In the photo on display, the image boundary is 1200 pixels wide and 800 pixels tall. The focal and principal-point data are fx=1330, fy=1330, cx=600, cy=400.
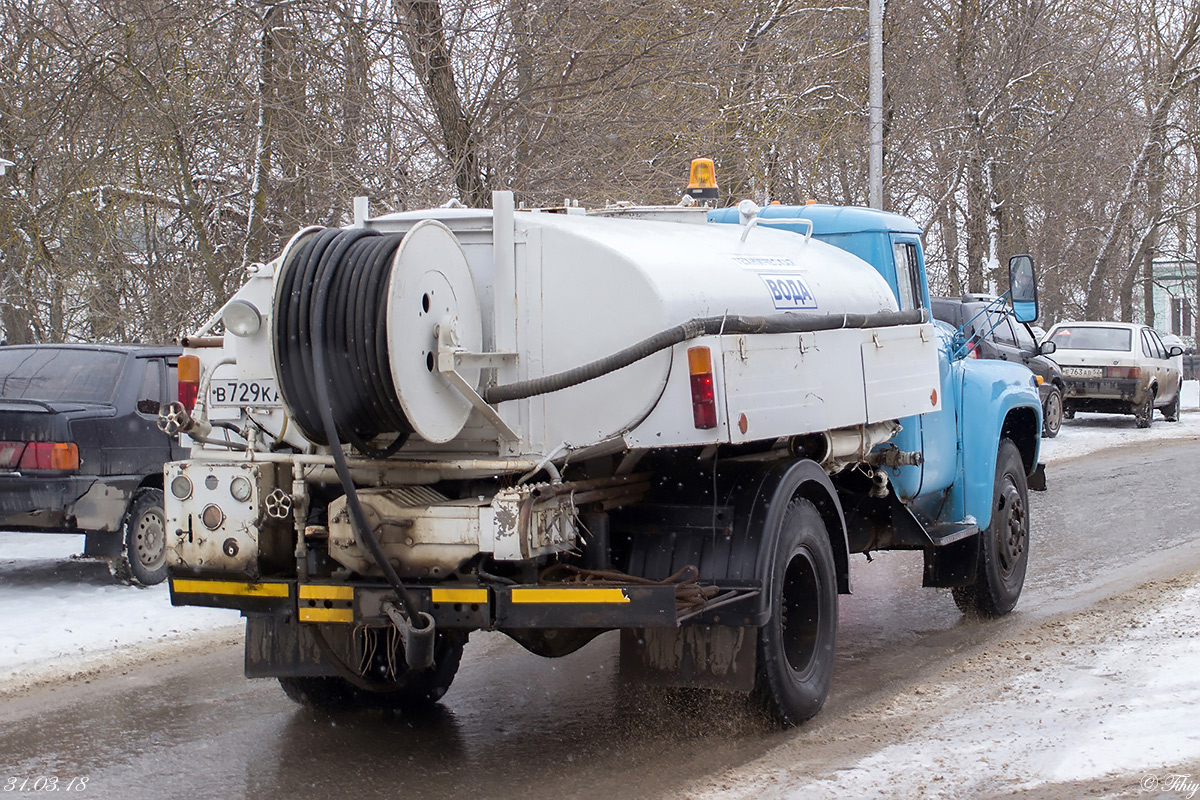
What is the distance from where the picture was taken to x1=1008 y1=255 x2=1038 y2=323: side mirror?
7.28 metres

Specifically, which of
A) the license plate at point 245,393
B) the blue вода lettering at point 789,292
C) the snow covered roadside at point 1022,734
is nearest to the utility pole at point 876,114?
the snow covered roadside at point 1022,734

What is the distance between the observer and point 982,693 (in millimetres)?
6066

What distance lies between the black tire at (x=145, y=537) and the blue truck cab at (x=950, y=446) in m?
4.35

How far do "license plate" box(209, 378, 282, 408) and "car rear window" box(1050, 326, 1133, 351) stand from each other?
751 inches

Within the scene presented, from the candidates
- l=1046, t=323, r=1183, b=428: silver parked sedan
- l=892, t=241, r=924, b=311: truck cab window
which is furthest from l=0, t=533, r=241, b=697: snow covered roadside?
l=1046, t=323, r=1183, b=428: silver parked sedan

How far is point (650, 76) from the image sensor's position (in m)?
13.5

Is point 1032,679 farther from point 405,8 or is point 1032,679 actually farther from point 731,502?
point 405,8

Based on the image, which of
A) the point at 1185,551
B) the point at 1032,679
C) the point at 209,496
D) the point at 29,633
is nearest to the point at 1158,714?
the point at 1032,679

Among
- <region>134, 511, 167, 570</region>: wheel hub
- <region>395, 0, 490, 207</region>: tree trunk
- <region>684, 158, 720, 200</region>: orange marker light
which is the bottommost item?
<region>134, 511, 167, 570</region>: wheel hub

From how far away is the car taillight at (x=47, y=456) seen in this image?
27.0 feet

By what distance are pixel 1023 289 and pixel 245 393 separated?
434cm

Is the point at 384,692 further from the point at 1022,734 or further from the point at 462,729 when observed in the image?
the point at 1022,734
